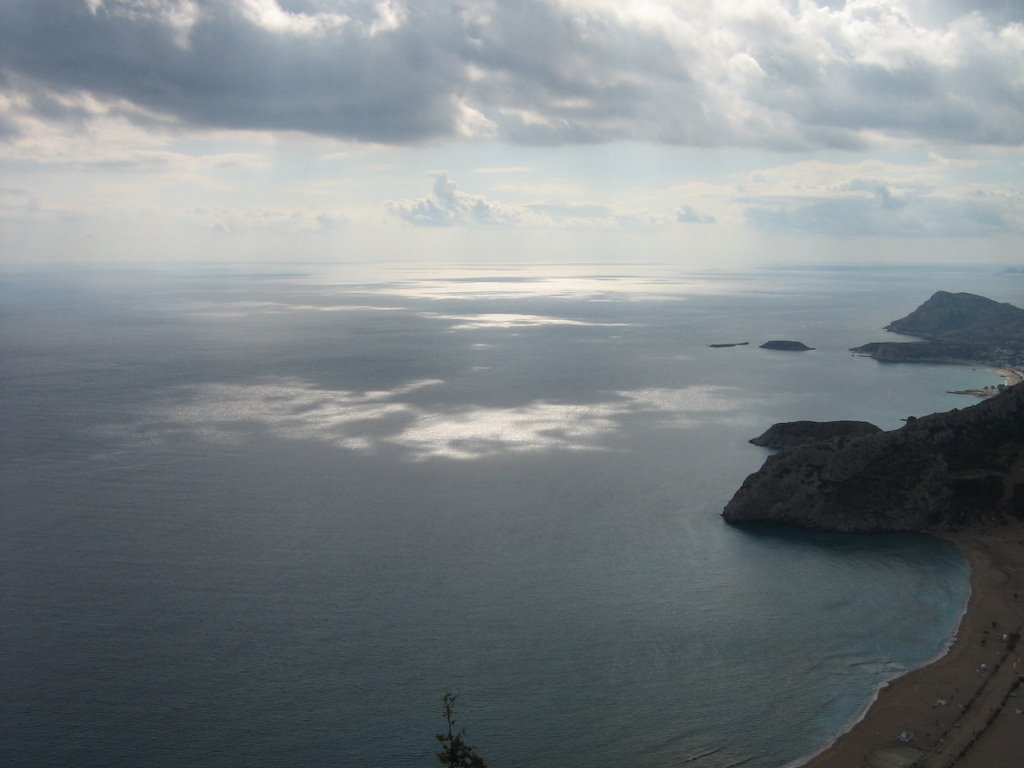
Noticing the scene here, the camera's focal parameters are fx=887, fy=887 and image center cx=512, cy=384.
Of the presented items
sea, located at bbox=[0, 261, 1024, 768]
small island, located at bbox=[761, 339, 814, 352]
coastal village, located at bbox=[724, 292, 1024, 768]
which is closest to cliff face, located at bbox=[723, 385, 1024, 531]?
coastal village, located at bbox=[724, 292, 1024, 768]

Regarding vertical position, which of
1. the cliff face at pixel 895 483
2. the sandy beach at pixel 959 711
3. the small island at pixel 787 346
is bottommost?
the sandy beach at pixel 959 711

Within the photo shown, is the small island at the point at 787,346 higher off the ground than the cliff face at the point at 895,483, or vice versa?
the small island at the point at 787,346

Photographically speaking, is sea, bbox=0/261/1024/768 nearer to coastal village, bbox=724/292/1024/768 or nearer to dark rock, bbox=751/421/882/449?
coastal village, bbox=724/292/1024/768

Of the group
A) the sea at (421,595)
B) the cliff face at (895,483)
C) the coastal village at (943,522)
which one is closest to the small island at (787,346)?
the sea at (421,595)

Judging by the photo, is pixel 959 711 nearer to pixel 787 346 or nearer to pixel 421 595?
pixel 421 595

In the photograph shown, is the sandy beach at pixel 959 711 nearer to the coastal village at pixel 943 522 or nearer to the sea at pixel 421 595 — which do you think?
the coastal village at pixel 943 522

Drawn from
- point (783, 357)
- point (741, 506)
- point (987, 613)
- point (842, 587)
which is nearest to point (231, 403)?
point (741, 506)

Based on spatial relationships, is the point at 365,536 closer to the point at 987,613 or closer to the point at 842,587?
the point at 842,587

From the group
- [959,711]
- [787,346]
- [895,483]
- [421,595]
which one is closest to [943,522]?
[895,483]
